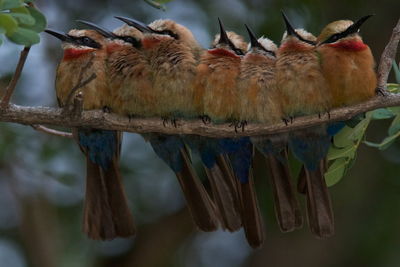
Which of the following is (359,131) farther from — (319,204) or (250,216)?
(250,216)

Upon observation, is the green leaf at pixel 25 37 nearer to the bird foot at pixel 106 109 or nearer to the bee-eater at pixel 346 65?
the bird foot at pixel 106 109

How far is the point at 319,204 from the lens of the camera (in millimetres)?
4762

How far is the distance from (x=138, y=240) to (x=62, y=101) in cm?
224

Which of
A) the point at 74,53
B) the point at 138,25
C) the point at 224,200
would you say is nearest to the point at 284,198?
the point at 224,200

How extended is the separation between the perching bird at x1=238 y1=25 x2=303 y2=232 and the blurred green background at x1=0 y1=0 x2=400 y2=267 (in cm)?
152

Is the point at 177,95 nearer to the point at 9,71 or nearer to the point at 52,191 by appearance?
the point at 9,71

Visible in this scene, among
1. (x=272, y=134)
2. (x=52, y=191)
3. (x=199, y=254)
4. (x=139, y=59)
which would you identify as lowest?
(x=199, y=254)

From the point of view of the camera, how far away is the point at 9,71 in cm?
613

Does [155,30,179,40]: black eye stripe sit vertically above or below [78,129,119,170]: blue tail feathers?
above

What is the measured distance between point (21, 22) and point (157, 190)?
11.2ft

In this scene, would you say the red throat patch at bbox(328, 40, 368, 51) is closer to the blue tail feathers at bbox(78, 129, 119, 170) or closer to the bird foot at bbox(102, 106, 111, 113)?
the bird foot at bbox(102, 106, 111, 113)

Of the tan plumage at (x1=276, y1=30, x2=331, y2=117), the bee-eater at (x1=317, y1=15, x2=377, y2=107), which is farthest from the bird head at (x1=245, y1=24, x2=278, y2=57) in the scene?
the bee-eater at (x1=317, y1=15, x2=377, y2=107)

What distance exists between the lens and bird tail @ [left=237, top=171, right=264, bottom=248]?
482cm

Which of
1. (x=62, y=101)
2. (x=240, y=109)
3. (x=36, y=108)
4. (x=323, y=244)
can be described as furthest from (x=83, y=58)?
(x=323, y=244)
